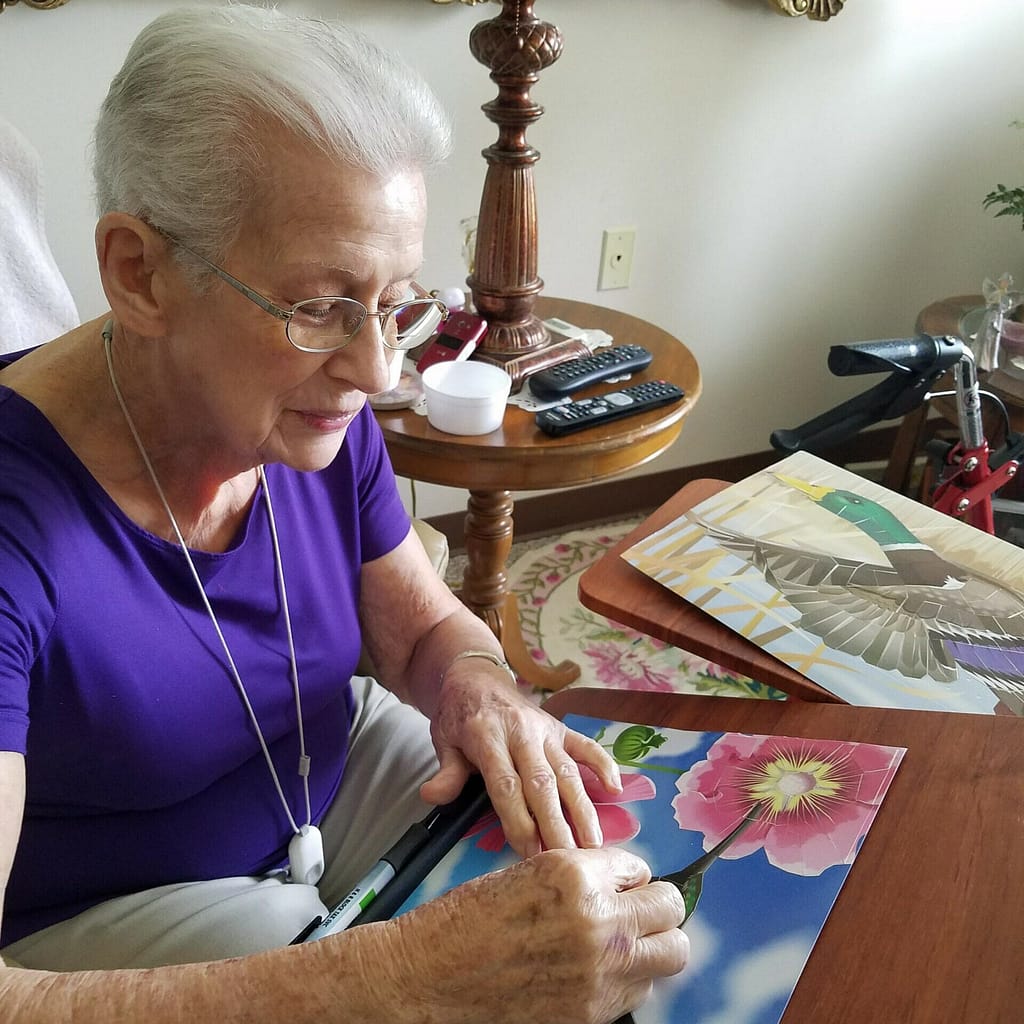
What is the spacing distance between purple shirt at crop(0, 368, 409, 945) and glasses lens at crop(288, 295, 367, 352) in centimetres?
19

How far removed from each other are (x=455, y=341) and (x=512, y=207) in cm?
18

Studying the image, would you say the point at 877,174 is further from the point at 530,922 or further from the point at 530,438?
the point at 530,922

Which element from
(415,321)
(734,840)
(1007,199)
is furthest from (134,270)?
(1007,199)

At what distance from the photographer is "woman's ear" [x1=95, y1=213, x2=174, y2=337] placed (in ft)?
2.27

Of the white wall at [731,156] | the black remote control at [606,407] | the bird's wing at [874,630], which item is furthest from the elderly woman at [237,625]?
the white wall at [731,156]

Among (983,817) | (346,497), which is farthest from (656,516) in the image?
(983,817)

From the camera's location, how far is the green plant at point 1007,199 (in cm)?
202

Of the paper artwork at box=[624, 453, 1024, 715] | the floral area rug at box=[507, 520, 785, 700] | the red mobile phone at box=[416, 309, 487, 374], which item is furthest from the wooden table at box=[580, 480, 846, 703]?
the floral area rug at box=[507, 520, 785, 700]

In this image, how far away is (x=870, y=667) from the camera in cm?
78

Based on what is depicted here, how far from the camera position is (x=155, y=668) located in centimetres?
77

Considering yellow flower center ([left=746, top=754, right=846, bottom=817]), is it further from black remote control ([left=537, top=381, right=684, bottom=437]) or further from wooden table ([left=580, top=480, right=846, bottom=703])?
black remote control ([left=537, top=381, right=684, bottom=437])

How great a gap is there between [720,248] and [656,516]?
4.26 ft

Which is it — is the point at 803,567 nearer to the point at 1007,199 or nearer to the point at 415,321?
the point at 415,321

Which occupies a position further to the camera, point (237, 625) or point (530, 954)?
point (237, 625)
